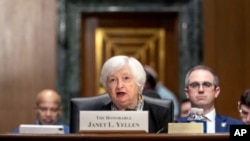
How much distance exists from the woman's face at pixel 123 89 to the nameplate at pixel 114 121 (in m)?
0.80

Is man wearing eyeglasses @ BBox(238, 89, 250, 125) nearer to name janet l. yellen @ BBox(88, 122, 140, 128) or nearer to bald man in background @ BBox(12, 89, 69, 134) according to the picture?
name janet l. yellen @ BBox(88, 122, 140, 128)

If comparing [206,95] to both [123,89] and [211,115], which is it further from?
[123,89]

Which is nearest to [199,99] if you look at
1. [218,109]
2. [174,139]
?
[174,139]

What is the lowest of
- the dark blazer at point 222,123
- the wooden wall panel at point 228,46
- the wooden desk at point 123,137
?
the dark blazer at point 222,123

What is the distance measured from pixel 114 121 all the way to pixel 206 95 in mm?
1535

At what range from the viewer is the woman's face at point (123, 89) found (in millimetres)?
5418

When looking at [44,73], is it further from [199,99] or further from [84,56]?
[199,99]

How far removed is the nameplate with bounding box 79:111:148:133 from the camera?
4425 millimetres

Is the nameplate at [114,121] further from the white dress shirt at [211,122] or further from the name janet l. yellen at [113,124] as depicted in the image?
the white dress shirt at [211,122]

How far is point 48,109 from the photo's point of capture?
720 cm

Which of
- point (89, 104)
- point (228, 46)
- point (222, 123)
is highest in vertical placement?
point (228, 46)

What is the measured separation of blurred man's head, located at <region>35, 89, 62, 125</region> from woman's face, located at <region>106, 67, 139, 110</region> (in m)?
1.77

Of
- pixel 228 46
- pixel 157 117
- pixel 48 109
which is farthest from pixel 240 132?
pixel 228 46

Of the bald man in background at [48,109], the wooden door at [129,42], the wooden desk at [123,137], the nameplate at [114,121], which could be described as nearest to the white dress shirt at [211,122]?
the nameplate at [114,121]
